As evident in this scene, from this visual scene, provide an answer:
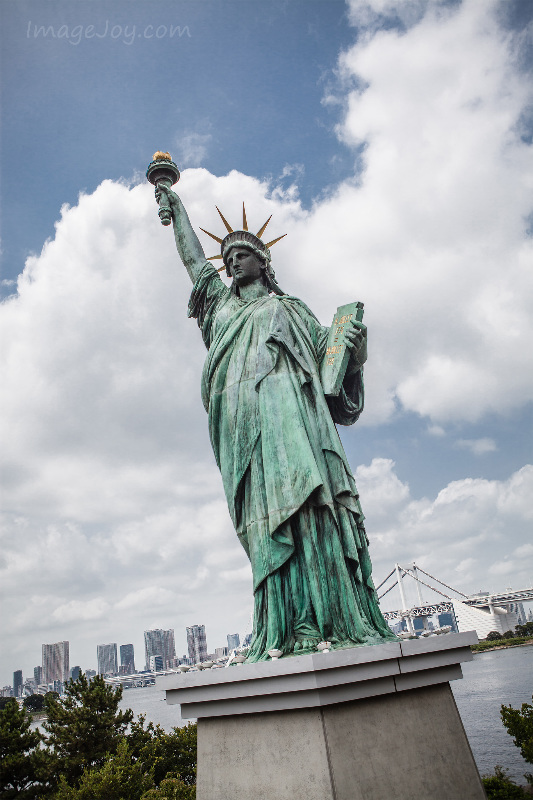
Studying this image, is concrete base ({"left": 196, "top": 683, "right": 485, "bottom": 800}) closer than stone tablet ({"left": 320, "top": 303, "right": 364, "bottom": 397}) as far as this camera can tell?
Yes

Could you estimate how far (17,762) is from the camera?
12.3 m

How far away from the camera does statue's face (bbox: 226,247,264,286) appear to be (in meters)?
6.81

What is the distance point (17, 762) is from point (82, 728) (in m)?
1.50

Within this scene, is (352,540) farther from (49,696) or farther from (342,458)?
(49,696)

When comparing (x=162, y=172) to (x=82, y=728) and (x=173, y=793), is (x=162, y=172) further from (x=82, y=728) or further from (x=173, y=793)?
(x=82, y=728)

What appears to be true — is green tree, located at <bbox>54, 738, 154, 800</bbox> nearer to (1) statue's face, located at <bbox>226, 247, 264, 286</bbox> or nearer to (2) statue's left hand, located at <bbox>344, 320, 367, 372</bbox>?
(2) statue's left hand, located at <bbox>344, 320, 367, 372</bbox>

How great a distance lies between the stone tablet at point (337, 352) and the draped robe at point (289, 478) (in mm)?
135

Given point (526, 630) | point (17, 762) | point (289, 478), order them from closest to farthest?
point (289, 478), point (17, 762), point (526, 630)

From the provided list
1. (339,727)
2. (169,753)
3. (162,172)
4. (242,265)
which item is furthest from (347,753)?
(169,753)

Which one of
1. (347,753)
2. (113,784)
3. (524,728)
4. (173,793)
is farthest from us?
(113,784)

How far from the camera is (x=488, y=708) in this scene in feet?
68.3

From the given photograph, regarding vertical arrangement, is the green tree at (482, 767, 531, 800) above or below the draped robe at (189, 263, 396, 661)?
below

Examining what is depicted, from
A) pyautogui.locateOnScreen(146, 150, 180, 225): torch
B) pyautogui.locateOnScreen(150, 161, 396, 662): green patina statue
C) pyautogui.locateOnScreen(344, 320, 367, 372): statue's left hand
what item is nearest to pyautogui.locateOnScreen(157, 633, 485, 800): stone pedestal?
pyautogui.locateOnScreen(150, 161, 396, 662): green patina statue

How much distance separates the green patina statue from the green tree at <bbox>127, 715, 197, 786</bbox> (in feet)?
33.4
